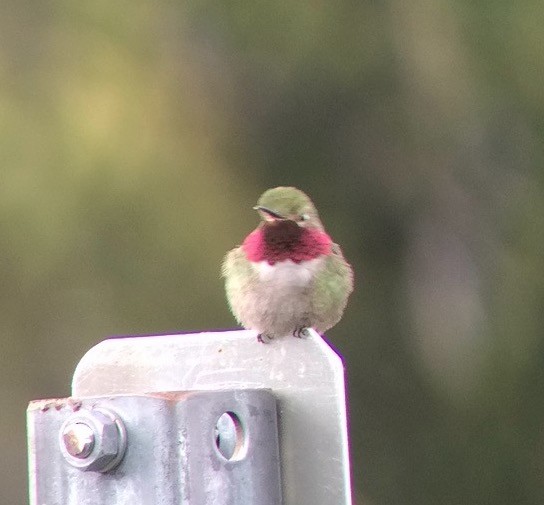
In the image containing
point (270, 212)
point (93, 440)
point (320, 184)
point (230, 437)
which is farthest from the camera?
point (320, 184)

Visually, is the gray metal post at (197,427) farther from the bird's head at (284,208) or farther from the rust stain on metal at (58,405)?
the bird's head at (284,208)

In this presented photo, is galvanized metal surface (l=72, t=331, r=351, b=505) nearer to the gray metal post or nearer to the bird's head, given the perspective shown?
the gray metal post

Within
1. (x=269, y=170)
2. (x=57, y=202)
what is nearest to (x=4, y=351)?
(x=57, y=202)

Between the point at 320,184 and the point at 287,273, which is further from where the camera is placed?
the point at 320,184

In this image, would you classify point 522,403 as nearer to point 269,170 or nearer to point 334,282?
point 269,170

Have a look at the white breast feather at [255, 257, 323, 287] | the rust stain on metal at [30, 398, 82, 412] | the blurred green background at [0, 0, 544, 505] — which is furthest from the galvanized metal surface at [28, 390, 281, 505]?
the blurred green background at [0, 0, 544, 505]

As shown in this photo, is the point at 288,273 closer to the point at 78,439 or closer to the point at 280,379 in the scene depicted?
the point at 280,379

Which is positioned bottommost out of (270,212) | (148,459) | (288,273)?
(148,459)

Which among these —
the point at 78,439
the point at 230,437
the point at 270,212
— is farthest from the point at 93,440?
the point at 270,212
